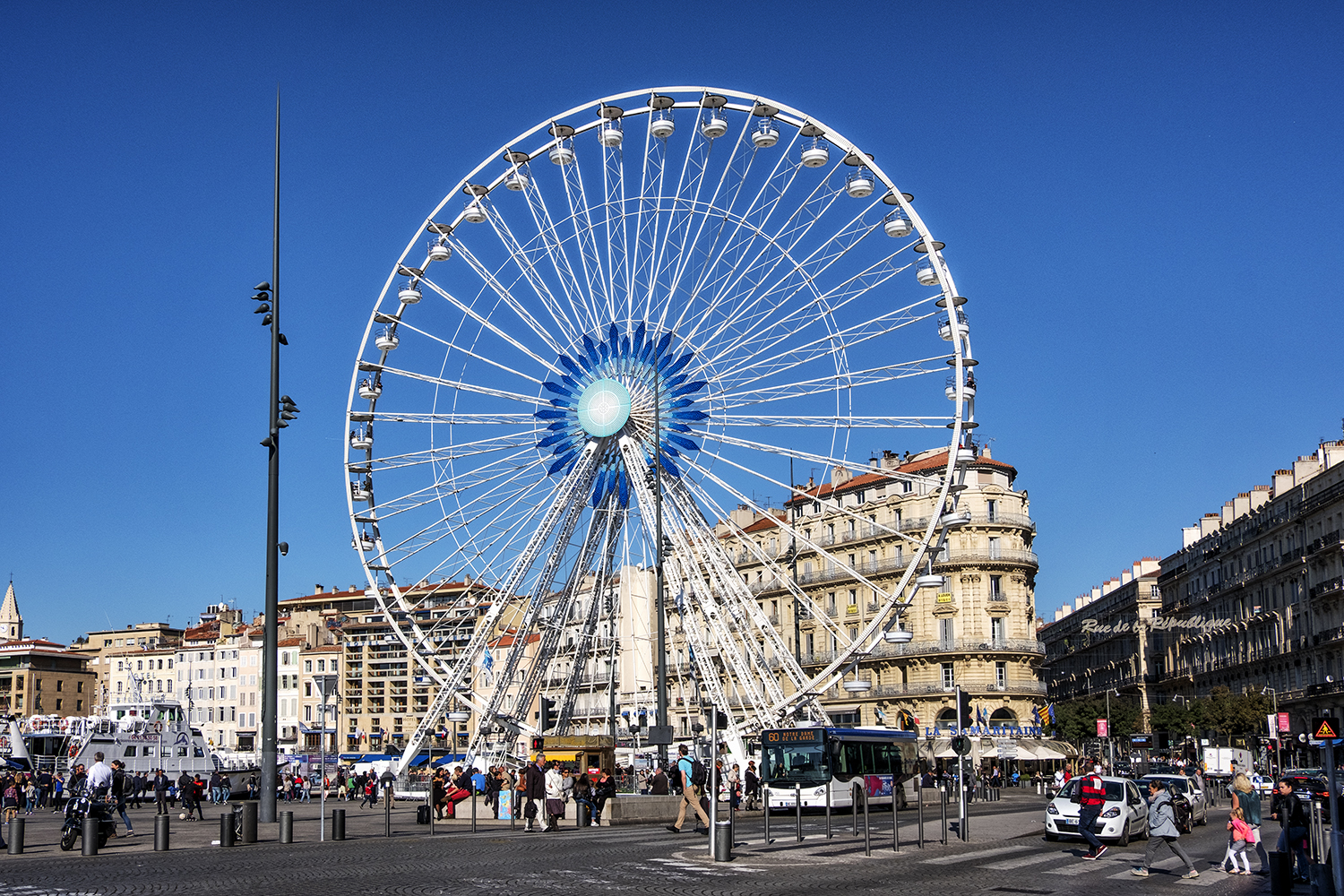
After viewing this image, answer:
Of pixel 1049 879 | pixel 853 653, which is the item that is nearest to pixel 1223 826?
pixel 853 653

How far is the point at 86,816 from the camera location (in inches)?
1027

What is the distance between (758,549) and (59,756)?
43168mm

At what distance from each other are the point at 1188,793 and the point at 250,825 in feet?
79.6

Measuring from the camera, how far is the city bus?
129 feet

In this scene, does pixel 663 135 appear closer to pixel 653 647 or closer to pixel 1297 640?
pixel 653 647

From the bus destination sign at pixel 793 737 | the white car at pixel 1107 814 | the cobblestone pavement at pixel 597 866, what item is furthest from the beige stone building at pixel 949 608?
the cobblestone pavement at pixel 597 866

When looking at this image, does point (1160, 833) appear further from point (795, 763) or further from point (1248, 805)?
point (795, 763)

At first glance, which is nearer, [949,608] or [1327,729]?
[1327,729]

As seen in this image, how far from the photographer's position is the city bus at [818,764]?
129ft

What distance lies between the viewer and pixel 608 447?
4547 centimetres

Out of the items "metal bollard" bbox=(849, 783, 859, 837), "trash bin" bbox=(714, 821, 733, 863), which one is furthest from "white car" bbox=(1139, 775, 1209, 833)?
"trash bin" bbox=(714, 821, 733, 863)

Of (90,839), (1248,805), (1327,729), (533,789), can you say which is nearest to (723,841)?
(1248,805)

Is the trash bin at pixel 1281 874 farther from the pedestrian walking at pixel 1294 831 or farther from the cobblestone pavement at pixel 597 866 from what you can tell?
the cobblestone pavement at pixel 597 866

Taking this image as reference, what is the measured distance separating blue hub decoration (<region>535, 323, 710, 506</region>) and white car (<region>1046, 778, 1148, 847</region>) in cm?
1766
